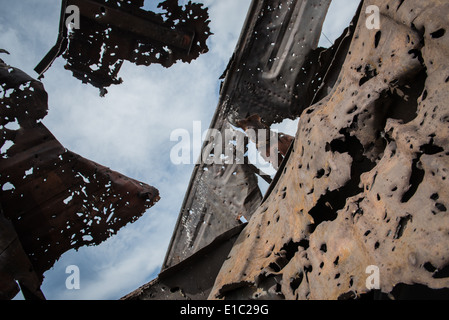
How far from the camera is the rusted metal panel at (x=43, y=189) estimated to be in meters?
3.41

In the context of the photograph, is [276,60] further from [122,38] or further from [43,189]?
[43,189]

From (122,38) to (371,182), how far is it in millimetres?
4080

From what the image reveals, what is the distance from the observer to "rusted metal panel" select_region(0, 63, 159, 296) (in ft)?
11.2

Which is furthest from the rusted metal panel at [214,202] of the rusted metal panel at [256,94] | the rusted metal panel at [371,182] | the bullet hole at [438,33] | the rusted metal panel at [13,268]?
the bullet hole at [438,33]

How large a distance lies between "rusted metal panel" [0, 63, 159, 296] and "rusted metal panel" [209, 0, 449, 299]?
6.68ft

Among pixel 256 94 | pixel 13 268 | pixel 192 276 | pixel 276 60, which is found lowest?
pixel 192 276

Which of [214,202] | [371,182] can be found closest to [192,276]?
[214,202]

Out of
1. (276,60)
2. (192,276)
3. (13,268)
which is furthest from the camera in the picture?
(276,60)

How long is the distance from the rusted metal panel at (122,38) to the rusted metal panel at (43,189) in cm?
98

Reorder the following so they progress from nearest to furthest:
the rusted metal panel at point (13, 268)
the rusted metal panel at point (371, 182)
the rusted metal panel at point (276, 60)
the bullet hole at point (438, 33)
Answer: the rusted metal panel at point (371, 182)
the bullet hole at point (438, 33)
the rusted metal panel at point (13, 268)
the rusted metal panel at point (276, 60)

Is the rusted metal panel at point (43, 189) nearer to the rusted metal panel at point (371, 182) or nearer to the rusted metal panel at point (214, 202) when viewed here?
the rusted metal panel at point (214, 202)

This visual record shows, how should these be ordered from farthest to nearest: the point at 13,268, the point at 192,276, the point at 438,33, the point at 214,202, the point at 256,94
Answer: the point at 214,202, the point at 256,94, the point at 192,276, the point at 13,268, the point at 438,33

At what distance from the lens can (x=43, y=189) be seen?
11.7 feet

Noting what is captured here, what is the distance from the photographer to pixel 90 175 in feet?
12.7
